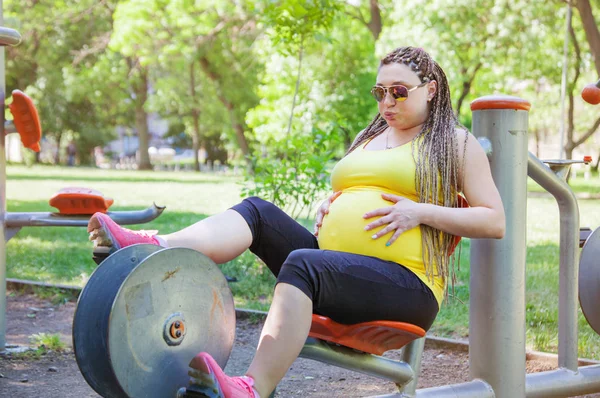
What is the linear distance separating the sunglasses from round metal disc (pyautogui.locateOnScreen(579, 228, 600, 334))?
112 centimetres

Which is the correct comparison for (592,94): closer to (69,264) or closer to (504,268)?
(504,268)

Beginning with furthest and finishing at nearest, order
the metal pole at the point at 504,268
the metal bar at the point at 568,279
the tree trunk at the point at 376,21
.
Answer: the tree trunk at the point at 376,21
the metal bar at the point at 568,279
the metal pole at the point at 504,268

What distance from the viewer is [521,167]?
2.67m

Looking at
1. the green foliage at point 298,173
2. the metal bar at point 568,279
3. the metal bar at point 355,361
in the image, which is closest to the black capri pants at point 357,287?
the metal bar at point 355,361

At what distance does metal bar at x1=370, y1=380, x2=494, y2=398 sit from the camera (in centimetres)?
252

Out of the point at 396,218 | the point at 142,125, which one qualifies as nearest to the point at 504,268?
the point at 396,218

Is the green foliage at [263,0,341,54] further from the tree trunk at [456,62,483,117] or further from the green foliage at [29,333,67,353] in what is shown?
the tree trunk at [456,62,483,117]

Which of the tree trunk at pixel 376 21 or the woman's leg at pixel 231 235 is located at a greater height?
the tree trunk at pixel 376 21

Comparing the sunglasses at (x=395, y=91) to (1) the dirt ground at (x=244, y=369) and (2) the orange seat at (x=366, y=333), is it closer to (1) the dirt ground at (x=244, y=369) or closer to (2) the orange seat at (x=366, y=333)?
(2) the orange seat at (x=366, y=333)

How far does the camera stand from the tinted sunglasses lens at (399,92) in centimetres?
242

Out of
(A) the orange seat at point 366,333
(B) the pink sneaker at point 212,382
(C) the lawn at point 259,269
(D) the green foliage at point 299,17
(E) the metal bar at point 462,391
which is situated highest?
(D) the green foliage at point 299,17

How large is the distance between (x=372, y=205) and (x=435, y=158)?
0.24 meters

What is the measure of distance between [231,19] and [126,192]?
33.5 ft

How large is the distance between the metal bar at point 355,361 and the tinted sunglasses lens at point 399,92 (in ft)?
2.62
